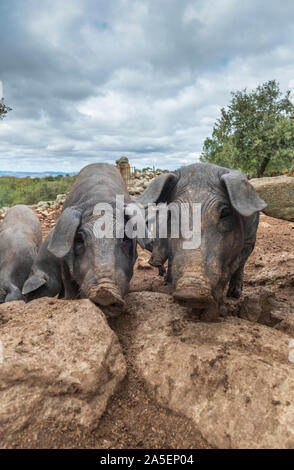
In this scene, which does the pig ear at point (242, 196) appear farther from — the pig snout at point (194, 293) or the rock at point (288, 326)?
the rock at point (288, 326)

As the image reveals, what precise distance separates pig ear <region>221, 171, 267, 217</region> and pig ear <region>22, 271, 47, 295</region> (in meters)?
2.75

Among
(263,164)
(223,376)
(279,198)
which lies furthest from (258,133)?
(223,376)

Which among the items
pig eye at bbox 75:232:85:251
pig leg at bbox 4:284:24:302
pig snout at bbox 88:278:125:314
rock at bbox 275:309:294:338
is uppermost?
pig eye at bbox 75:232:85:251

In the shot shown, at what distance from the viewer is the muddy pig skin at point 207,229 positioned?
2.99 meters

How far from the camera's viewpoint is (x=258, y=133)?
2723 cm

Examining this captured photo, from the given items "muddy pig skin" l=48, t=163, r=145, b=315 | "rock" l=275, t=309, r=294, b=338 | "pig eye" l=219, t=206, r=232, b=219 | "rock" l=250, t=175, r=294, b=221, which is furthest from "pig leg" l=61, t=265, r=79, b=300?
"rock" l=250, t=175, r=294, b=221

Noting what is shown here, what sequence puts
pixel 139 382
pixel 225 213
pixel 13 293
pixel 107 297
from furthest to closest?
pixel 13 293, pixel 225 213, pixel 107 297, pixel 139 382

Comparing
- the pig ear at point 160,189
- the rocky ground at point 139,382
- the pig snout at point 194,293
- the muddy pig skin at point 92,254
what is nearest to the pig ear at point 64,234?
the muddy pig skin at point 92,254

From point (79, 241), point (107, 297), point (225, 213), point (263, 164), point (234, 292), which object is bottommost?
point (234, 292)

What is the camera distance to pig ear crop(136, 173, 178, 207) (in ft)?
12.6

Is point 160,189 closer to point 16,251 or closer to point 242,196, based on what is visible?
point 242,196

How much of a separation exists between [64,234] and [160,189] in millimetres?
1265

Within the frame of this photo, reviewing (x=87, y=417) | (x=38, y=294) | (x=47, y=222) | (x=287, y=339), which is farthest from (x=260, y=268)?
(x=47, y=222)

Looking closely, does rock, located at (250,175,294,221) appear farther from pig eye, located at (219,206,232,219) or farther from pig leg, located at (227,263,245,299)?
pig eye, located at (219,206,232,219)
